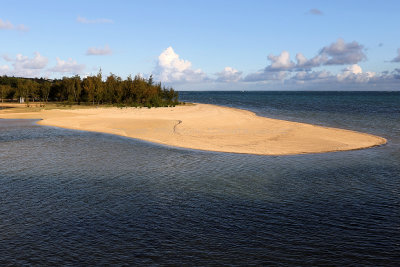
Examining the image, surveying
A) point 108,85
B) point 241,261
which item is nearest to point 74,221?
point 241,261

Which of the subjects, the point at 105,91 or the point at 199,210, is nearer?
the point at 199,210

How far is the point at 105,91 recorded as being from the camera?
97.5 m

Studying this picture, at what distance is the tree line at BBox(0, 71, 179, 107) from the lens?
317ft

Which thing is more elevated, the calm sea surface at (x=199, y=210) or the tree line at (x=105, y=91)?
the tree line at (x=105, y=91)

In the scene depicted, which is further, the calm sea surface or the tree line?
the tree line

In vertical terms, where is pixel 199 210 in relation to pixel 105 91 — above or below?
below

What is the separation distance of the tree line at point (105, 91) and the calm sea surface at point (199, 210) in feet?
221

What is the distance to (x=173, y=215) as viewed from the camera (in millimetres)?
15734

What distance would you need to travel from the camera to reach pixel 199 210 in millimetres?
16359

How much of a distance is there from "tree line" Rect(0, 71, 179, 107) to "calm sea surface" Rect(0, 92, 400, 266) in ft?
221

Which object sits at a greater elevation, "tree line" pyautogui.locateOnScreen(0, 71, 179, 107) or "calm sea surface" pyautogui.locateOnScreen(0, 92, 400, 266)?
"tree line" pyautogui.locateOnScreen(0, 71, 179, 107)

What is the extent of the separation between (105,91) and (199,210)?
285ft

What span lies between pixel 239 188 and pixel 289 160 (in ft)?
29.9

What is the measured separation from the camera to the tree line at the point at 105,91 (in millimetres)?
96562
